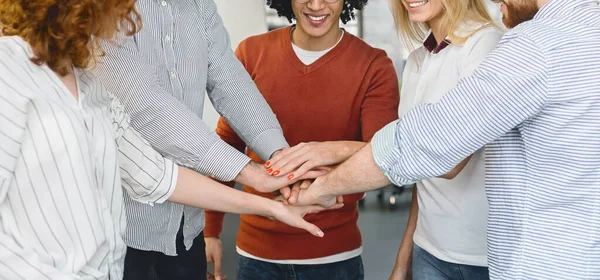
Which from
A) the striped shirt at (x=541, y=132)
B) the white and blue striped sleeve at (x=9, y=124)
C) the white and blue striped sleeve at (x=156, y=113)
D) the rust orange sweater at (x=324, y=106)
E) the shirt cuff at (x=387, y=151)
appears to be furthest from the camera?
the rust orange sweater at (x=324, y=106)

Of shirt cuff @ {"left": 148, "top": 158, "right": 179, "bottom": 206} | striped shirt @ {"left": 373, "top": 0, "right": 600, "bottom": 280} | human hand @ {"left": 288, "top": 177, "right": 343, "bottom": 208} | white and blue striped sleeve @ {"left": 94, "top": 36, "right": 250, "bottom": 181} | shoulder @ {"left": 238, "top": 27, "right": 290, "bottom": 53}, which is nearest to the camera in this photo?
striped shirt @ {"left": 373, "top": 0, "right": 600, "bottom": 280}

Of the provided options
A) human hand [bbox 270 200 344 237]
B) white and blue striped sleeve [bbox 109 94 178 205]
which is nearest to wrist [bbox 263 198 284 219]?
human hand [bbox 270 200 344 237]

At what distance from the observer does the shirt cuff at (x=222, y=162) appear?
1.89m

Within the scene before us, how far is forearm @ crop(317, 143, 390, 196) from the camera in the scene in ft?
5.25

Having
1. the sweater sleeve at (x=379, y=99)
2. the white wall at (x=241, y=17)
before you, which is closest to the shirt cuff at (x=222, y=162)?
the sweater sleeve at (x=379, y=99)

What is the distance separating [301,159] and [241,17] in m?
1.97

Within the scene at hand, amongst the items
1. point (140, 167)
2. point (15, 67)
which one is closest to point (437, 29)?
point (140, 167)

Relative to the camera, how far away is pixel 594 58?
4.43ft

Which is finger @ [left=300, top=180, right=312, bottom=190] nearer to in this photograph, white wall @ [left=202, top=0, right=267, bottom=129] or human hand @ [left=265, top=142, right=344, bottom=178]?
human hand @ [left=265, top=142, right=344, bottom=178]

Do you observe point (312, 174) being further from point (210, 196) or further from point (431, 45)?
point (431, 45)

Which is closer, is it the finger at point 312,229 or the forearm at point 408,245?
the finger at point 312,229

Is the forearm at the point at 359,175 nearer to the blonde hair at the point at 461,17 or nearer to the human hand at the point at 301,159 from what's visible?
the human hand at the point at 301,159

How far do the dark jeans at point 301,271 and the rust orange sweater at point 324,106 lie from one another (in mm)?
38

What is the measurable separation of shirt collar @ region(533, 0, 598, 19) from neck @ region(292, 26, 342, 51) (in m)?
1.03
